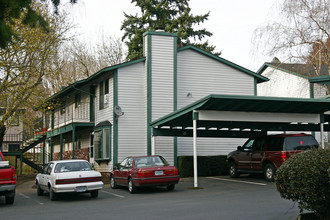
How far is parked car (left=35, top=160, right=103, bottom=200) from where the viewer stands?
15227 millimetres

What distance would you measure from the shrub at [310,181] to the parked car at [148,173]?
798 cm

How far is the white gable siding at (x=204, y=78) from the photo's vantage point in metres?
26.7

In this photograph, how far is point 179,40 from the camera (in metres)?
43.4

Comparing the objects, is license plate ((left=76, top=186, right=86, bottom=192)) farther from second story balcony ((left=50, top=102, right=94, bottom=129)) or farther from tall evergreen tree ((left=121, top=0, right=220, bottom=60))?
tall evergreen tree ((left=121, top=0, right=220, bottom=60))

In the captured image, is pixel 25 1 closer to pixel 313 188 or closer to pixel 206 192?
pixel 313 188

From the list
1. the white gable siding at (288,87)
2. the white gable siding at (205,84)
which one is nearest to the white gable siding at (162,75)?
the white gable siding at (205,84)

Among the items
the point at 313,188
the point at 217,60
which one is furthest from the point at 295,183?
the point at 217,60

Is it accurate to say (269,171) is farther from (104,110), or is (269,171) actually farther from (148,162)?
(104,110)

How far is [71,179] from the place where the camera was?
50.2 ft

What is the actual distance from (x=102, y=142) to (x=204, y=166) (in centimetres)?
619

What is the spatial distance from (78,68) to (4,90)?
82.3 ft

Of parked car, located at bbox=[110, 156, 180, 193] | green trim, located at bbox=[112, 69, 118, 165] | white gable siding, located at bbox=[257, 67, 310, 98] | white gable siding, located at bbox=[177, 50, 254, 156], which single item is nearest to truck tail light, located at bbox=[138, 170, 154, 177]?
parked car, located at bbox=[110, 156, 180, 193]

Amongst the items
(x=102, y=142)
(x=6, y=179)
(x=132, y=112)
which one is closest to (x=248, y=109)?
(x=132, y=112)

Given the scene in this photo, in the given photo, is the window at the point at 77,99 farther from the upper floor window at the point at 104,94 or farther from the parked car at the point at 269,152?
the parked car at the point at 269,152
